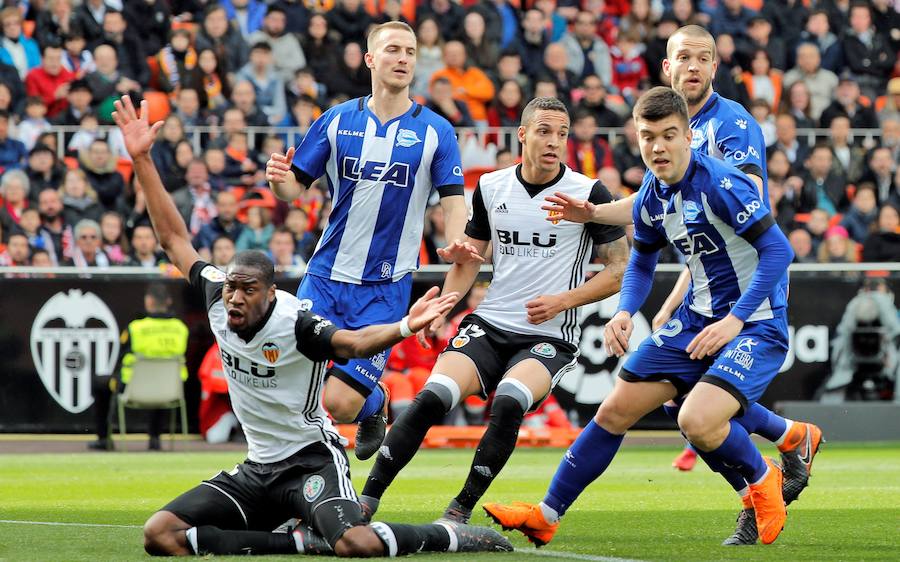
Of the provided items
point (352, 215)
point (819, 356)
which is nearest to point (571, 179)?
point (352, 215)

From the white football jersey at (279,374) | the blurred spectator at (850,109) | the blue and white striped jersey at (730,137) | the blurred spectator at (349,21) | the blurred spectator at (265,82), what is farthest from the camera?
the blurred spectator at (850,109)

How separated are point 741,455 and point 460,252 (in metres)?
1.86

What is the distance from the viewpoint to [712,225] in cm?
762

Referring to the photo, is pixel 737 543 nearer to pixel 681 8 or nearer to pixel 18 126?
pixel 18 126

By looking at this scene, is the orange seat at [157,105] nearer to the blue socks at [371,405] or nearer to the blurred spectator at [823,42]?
the blurred spectator at [823,42]

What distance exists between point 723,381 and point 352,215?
2.60 metres

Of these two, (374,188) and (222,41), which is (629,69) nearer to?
(222,41)

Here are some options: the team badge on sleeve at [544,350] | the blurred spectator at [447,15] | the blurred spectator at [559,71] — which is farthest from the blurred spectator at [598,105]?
the team badge on sleeve at [544,350]

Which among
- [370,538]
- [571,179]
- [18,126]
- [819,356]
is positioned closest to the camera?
[370,538]

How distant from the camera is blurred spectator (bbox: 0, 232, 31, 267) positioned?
1611cm

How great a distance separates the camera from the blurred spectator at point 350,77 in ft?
63.0

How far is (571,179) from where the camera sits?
8656 millimetres

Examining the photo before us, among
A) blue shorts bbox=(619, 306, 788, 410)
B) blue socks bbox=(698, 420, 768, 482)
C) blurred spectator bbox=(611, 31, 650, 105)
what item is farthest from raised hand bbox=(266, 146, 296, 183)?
blurred spectator bbox=(611, 31, 650, 105)

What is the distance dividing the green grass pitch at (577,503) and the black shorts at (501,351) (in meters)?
0.93
